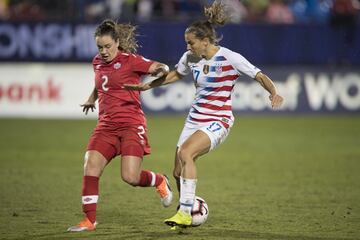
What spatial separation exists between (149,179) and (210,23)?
1.67 m

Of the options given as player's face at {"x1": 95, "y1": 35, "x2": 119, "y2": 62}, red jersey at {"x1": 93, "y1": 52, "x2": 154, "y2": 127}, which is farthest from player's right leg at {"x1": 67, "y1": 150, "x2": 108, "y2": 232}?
player's face at {"x1": 95, "y1": 35, "x2": 119, "y2": 62}

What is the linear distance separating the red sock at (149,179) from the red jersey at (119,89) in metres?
0.52

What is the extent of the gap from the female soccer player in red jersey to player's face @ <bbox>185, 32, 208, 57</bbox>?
390 mm

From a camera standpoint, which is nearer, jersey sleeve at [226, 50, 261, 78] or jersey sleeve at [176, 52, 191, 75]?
jersey sleeve at [226, 50, 261, 78]

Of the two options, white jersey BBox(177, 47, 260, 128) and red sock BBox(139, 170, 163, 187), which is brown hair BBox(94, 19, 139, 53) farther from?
red sock BBox(139, 170, 163, 187)

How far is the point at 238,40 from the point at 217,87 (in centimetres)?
1083

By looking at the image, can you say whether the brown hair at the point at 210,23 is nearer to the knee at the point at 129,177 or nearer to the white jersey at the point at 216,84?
the white jersey at the point at 216,84

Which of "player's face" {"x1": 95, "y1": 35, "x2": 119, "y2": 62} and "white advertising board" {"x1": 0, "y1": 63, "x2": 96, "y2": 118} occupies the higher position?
"player's face" {"x1": 95, "y1": 35, "x2": 119, "y2": 62}

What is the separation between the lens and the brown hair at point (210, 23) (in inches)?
300

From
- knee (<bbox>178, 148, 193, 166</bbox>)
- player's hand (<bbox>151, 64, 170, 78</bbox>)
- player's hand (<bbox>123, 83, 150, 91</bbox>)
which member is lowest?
knee (<bbox>178, 148, 193, 166</bbox>)

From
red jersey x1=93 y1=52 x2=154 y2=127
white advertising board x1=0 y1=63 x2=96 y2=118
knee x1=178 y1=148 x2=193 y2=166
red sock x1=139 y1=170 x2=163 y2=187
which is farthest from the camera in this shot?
white advertising board x1=0 y1=63 x2=96 y2=118

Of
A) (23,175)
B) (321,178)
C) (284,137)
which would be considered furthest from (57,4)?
(321,178)

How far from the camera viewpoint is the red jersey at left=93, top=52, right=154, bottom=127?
7.86 meters

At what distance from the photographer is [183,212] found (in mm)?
7410
